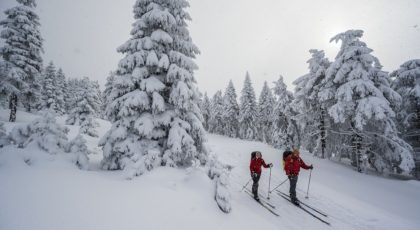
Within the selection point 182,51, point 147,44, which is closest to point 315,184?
point 182,51

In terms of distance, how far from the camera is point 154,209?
212 inches

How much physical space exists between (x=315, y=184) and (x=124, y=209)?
35.4 feet

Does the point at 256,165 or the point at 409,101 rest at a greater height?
the point at 409,101

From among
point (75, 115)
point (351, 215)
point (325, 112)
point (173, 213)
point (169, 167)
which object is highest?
point (325, 112)

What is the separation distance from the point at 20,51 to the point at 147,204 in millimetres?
24982

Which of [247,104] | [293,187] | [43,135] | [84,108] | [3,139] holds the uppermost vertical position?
[247,104]

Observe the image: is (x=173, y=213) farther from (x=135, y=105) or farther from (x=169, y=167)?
(x=135, y=105)

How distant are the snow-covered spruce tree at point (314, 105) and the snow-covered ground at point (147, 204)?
9.22 m

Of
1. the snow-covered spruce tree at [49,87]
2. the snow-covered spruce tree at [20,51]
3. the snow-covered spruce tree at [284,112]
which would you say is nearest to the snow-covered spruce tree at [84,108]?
the snow-covered spruce tree at [20,51]

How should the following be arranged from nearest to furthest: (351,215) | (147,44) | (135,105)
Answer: (351,215) < (135,105) < (147,44)

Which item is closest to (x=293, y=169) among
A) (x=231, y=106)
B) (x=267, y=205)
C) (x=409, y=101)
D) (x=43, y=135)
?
(x=267, y=205)

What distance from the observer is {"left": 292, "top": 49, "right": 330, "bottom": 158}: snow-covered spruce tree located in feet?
63.8

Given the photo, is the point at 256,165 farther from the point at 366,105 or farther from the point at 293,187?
the point at 366,105

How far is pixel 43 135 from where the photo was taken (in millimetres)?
8367
